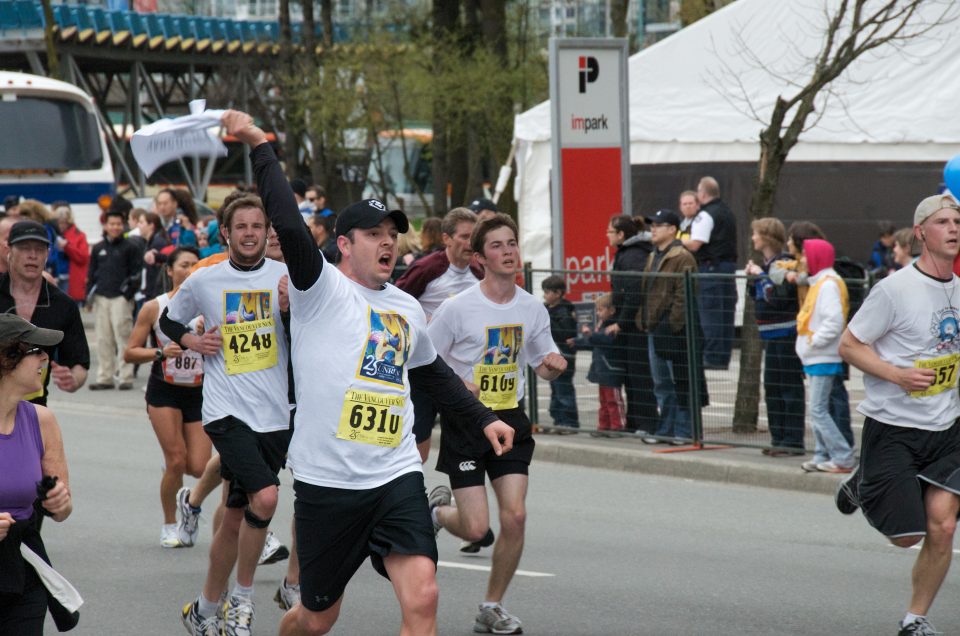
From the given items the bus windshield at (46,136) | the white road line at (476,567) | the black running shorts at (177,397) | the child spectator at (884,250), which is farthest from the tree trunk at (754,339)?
the bus windshield at (46,136)

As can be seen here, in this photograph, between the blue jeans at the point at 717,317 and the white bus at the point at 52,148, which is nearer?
the blue jeans at the point at 717,317

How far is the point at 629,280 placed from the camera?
13.1 m

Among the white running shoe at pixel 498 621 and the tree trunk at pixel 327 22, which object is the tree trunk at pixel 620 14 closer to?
the tree trunk at pixel 327 22

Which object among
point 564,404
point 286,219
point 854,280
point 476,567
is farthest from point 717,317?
point 286,219

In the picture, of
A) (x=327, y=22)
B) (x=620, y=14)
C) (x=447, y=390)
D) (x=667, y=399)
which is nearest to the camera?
(x=447, y=390)

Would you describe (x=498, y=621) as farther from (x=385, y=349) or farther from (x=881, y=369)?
(x=385, y=349)

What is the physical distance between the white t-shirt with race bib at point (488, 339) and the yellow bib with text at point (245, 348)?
2.68ft

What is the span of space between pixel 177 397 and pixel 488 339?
2.53 metres

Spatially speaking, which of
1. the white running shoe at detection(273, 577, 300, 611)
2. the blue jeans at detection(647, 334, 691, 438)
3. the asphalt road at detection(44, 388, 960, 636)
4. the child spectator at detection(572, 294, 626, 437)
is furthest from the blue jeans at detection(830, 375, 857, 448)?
the white running shoe at detection(273, 577, 300, 611)

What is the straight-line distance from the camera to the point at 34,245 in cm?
761

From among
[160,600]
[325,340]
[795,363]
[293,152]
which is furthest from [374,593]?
[293,152]

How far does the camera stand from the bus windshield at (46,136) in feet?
89.3

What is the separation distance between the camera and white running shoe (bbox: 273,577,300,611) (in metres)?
7.52

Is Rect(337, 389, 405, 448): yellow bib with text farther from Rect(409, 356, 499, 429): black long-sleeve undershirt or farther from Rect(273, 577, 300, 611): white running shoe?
Rect(273, 577, 300, 611): white running shoe
